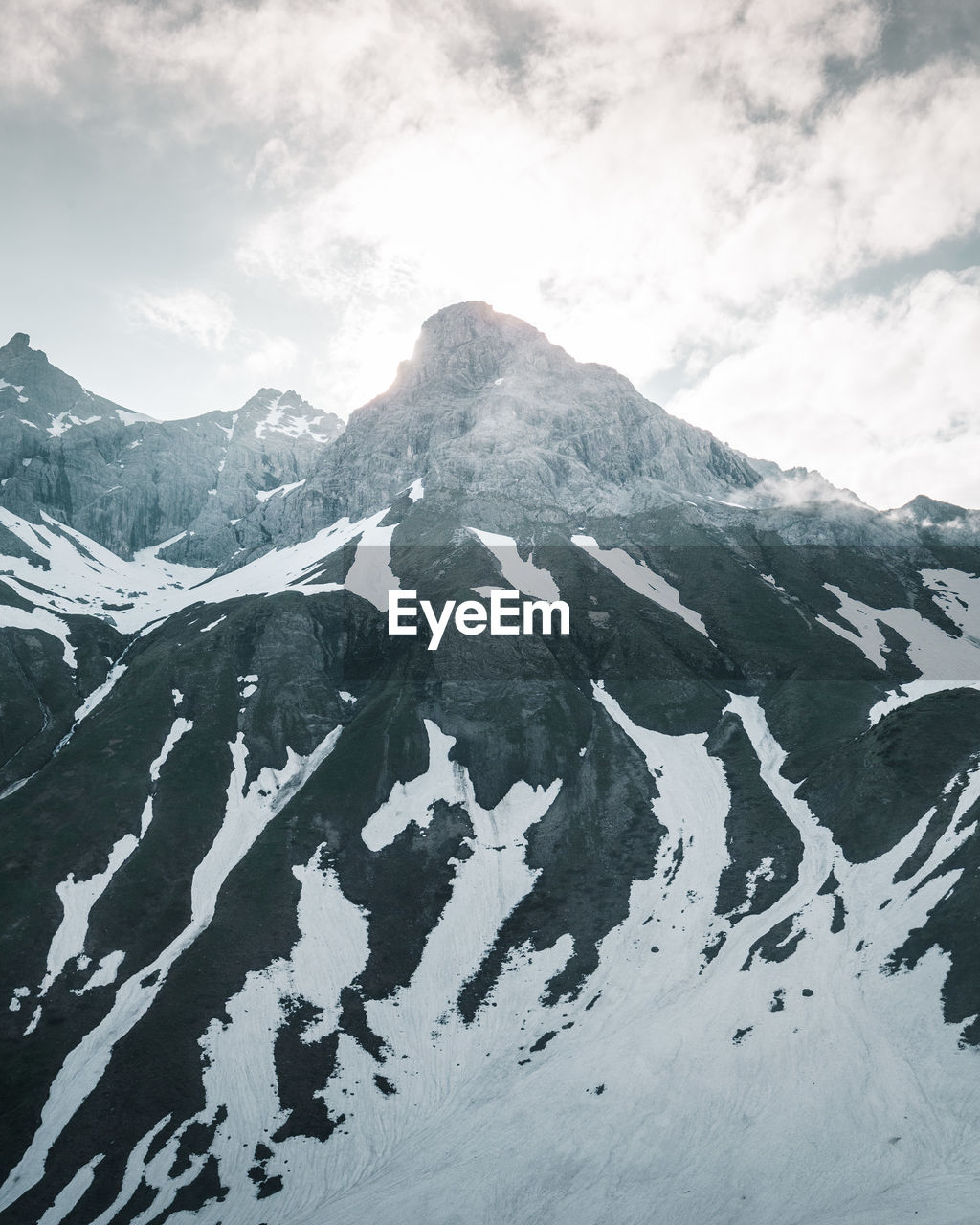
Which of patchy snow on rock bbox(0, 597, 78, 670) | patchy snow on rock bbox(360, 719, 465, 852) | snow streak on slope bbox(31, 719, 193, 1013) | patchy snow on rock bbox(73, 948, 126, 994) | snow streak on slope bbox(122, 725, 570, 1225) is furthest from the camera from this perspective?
patchy snow on rock bbox(0, 597, 78, 670)

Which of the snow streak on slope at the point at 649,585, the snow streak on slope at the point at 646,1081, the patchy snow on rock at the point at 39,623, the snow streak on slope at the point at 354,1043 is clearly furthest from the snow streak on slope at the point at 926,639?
the patchy snow on rock at the point at 39,623

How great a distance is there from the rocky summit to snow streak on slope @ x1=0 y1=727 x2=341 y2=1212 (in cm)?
42

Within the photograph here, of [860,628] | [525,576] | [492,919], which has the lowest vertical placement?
[492,919]

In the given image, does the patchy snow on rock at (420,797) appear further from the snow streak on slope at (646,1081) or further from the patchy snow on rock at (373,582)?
the patchy snow on rock at (373,582)

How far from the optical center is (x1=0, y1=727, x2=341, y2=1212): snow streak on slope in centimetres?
6719

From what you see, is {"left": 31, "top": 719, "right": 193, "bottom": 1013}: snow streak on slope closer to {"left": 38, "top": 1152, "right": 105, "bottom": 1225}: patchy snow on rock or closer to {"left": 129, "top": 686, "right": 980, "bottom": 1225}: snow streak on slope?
{"left": 38, "top": 1152, "right": 105, "bottom": 1225}: patchy snow on rock

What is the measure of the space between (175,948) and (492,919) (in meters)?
41.0

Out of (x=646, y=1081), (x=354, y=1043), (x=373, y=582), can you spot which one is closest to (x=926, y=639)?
(x=373, y=582)

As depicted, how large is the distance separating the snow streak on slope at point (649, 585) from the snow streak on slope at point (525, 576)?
19.6 meters

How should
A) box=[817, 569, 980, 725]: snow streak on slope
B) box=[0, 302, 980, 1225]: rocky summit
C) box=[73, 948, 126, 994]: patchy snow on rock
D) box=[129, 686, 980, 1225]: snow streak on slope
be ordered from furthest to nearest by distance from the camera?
box=[817, 569, 980, 725]: snow streak on slope
box=[73, 948, 126, 994]: patchy snow on rock
box=[0, 302, 980, 1225]: rocky summit
box=[129, 686, 980, 1225]: snow streak on slope

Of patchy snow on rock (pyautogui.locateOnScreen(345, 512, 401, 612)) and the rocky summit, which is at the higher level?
patchy snow on rock (pyautogui.locateOnScreen(345, 512, 401, 612))

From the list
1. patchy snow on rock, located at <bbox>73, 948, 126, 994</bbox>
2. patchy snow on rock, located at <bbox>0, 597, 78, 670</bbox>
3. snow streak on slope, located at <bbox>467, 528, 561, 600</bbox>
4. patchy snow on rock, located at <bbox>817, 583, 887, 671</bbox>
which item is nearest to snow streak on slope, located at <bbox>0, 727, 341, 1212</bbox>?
patchy snow on rock, located at <bbox>73, 948, 126, 994</bbox>

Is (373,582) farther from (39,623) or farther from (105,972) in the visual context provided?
(105,972)

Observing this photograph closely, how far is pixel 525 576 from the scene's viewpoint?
595 feet
